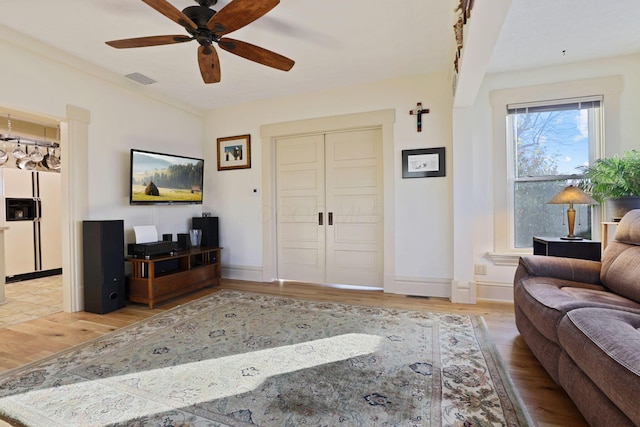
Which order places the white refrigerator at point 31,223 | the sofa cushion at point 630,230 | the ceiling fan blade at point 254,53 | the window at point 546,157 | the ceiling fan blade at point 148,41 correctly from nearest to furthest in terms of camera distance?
the sofa cushion at point 630,230, the ceiling fan blade at point 148,41, the ceiling fan blade at point 254,53, the window at point 546,157, the white refrigerator at point 31,223

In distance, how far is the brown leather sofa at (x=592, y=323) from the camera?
1167mm

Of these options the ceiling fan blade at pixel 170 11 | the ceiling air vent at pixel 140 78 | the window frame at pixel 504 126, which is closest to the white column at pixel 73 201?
the ceiling air vent at pixel 140 78

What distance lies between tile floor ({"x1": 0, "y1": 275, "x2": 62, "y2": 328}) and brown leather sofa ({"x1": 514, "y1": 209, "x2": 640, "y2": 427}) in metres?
4.31

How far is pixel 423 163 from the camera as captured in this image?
12.0 ft

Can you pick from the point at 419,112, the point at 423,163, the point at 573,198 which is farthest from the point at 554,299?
the point at 419,112

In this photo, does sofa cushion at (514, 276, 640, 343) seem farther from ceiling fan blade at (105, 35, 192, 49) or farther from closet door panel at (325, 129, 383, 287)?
ceiling fan blade at (105, 35, 192, 49)

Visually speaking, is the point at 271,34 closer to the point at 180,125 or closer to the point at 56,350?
the point at 180,125

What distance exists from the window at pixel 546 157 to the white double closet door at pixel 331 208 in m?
1.52

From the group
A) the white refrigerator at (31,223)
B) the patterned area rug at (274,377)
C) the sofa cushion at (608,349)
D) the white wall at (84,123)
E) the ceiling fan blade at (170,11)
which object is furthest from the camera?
the white refrigerator at (31,223)

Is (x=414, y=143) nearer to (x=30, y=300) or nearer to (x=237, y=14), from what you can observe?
(x=237, y=14)

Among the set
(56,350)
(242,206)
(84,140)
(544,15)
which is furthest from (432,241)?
(84,140)

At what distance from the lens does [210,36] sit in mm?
2246

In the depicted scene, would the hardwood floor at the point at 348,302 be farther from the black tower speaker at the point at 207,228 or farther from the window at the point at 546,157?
the window at the point at 546,157

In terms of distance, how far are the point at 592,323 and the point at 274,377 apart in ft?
5.46
